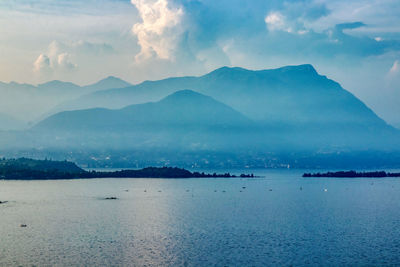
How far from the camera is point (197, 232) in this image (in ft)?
303

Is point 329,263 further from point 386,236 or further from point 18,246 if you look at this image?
point 18,246

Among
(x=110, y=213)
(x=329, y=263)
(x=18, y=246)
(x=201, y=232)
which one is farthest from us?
(x=110, y=213)

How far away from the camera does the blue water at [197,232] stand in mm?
71438

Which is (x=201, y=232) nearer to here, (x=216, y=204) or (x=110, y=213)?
(x=110, y=213)

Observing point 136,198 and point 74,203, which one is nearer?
point 74,203

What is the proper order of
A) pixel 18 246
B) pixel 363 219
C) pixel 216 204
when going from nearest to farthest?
1. pixel 18 246
2. pixel 363 219
3. pixel 216 204

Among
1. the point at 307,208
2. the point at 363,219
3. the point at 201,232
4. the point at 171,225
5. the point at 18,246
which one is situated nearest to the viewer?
the point at 18,246

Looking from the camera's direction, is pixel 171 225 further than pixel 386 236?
Yes

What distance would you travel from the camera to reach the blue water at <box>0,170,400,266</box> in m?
71.4

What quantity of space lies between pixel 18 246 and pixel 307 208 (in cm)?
7450

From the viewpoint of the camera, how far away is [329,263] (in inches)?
2721

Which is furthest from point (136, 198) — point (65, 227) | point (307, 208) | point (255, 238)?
point (255, 238)

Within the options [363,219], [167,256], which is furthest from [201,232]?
[363,219]

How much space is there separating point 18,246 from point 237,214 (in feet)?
170
